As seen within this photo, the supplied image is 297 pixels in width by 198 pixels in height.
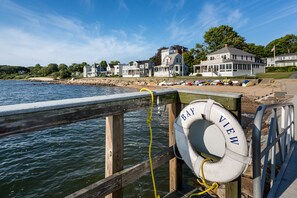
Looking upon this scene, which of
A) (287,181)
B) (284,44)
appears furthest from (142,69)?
(287,181)

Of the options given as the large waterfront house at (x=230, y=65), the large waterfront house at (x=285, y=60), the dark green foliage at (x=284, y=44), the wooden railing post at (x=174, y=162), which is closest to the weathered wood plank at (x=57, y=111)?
the wooden railing post at (x=174, y=162)

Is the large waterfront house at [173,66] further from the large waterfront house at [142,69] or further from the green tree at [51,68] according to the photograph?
the green tree at [51,68]

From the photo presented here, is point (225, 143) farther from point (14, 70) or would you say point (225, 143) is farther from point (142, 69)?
point (14, 70)

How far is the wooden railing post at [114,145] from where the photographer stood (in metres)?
1.88

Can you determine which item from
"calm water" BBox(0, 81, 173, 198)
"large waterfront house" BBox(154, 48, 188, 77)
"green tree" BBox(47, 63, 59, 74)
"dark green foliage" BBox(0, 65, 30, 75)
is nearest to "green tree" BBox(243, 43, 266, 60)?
"large waterfront house" BBox(154, 48, 188, 77)

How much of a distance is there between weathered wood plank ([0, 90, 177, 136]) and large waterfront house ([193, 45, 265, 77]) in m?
38.8

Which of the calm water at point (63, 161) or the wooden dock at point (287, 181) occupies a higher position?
the wooden dock at point (287, 181)

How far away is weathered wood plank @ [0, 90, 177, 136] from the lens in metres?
1.24

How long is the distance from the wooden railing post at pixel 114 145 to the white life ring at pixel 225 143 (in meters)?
0.79

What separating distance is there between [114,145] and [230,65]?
3930 centimetres

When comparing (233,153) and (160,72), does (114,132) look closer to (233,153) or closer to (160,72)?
(233,153)

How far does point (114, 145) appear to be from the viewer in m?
1.89

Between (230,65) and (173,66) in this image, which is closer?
(230,65)

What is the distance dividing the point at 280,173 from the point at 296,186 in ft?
1.31
